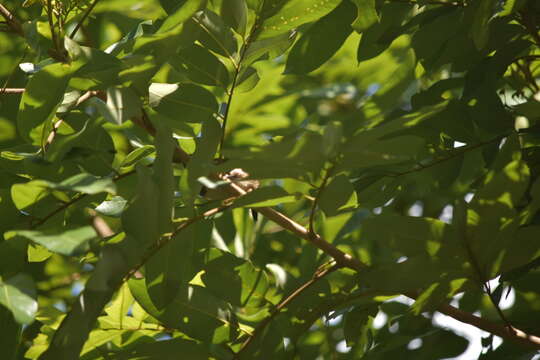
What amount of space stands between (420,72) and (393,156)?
44 cm

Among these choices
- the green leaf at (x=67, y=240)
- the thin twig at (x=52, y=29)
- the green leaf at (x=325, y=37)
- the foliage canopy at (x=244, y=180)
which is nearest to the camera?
the green leaf at (x=67, y=240)

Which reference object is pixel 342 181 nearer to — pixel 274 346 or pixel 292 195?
pixel 292 195

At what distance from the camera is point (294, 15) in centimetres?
78

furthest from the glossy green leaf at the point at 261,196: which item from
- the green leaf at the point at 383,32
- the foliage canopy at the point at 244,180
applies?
the green leaf at the point at 383,32

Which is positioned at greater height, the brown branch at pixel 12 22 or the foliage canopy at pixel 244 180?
the brown branch at pixel 12 22

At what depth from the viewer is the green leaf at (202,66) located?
0.83 metres

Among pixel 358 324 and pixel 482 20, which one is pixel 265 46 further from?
pixel 358 324

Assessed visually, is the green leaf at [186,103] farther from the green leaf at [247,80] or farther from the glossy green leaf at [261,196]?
the glossy green leaf at [261,196]

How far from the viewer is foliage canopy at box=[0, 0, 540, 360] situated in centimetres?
64

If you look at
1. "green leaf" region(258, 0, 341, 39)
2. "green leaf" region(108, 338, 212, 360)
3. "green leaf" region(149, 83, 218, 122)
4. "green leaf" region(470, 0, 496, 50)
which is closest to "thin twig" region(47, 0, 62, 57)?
"green leaf" region(149, 83, 218, 122)

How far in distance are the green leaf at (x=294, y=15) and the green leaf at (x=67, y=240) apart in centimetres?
34

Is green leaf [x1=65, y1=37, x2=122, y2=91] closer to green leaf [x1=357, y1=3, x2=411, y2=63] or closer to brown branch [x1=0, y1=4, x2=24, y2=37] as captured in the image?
brown branch [x1=0, y1=4, x2=24, y2=37]

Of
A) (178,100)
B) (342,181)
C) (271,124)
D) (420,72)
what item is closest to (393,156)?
(342,181)

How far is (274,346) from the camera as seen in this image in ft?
2.66
